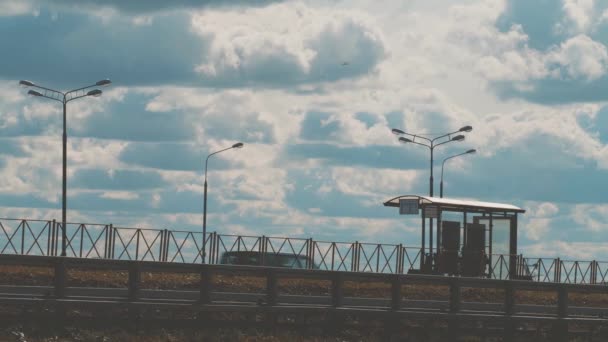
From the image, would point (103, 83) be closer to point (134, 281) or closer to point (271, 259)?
point (271, 259)

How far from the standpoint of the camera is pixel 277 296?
2033 cm

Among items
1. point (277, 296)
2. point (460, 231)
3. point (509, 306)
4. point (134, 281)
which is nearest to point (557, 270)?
point (460, 231)

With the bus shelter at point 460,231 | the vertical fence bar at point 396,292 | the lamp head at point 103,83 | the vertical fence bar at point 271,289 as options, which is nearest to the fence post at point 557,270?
the bus shelter at point 460,231

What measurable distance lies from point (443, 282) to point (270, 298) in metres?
3.98

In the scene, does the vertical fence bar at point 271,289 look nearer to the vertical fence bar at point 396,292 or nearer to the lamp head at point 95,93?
the vertical fence bar at point 396,292

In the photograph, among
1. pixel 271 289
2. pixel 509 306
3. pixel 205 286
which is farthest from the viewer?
pixel 509 306

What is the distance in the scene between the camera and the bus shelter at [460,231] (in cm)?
4326

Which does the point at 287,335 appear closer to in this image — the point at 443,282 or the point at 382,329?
the point at 382,329

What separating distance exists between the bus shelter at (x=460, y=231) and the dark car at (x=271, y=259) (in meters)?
4.44

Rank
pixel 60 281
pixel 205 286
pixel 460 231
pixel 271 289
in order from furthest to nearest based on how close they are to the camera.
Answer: pixel 460 231
pixel 271 289
pixel 205 286
pixel 60 281

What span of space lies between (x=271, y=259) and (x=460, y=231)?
25.4ft

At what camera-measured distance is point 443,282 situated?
22.6 metres

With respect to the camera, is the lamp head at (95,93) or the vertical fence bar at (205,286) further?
the lamp head at (95,93)

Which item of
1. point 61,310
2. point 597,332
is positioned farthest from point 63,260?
point 597,332
